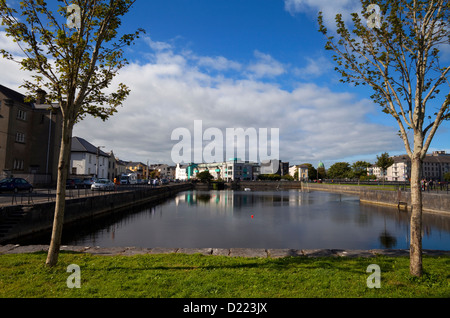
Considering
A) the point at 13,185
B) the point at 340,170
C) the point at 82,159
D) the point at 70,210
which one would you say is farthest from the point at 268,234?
the point at 340,170

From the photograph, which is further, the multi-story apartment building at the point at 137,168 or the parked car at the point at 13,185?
the multi-story apartment building at the point at 137,168

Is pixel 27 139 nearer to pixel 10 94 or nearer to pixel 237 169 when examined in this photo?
pixel 10 94

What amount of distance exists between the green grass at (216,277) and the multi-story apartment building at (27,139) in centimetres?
3710

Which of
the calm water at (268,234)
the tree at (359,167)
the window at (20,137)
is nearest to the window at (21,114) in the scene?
the window at (20,137)

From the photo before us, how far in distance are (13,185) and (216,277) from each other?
3120 cm

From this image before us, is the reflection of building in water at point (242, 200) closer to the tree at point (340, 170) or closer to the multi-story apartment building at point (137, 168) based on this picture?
the tree at point (340, 170)

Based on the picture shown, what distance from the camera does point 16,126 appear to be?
40125 mm

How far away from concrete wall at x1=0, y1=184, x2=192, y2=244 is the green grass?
33.4 feet

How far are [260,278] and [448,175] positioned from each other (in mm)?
134932

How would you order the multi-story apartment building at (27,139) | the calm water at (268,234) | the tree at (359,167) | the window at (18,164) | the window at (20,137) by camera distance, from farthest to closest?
1. the tree at (359,167)
2. the window at (20,137)
3. the window at (18,164)
4. the multi-story apartment building at (27,139)
5. the calm water at (268,234)

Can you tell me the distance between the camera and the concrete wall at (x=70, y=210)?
1662cm

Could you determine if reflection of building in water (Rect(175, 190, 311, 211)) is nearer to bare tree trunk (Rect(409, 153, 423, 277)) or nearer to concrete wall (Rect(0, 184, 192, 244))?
concrete wall (Rect(0, 184, 192, 244))

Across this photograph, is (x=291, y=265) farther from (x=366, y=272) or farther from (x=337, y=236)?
(x=337, y=236)
